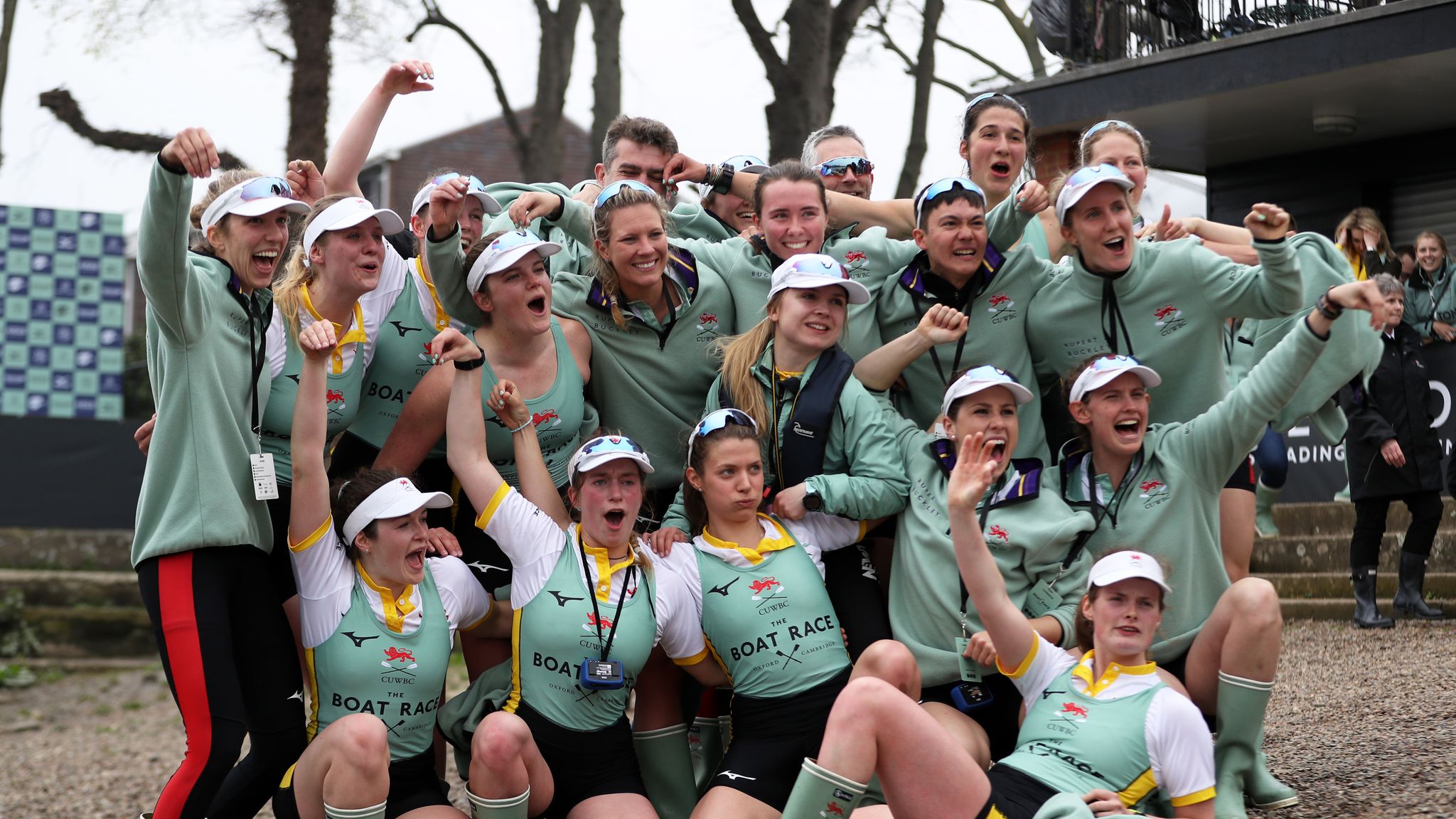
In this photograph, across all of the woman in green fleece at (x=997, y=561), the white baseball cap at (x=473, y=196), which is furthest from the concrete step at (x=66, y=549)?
the woman in green fleece at (x=997, y=561)

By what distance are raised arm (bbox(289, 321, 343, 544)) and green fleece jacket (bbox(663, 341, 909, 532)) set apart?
3.84 feet

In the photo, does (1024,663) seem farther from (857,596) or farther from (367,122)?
(367,122)

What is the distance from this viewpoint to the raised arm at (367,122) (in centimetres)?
508

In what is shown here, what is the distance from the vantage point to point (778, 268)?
493 cm

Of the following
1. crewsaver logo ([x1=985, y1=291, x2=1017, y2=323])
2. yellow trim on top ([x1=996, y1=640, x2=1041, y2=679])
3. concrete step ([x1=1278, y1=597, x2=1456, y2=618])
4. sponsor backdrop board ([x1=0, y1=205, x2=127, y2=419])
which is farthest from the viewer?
sponsor backdrop board ([x1=0, y1=205, x2=127, y2=419])

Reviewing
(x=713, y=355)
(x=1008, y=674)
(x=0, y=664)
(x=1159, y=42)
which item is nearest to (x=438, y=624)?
(x=713, y=355)

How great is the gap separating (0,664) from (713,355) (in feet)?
30.0

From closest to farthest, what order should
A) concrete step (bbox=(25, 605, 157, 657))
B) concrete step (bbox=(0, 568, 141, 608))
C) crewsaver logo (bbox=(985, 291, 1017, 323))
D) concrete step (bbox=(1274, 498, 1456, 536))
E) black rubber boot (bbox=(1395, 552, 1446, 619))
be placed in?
crewsaver logo (bbox=(985, 291, 1017, 323)) → black rubber boot (bbox=(1395, 552, 1446, 619)) → concrete step (bbox=(1274, 498, 1456, 536)) → concrete step (bbox=(25, 605, 157, 657)) → concrete step (bbox=(0, 568, 141, 608))

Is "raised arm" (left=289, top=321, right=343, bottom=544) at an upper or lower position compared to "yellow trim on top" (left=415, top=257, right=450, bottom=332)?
lower

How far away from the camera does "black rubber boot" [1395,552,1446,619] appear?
8617 mm

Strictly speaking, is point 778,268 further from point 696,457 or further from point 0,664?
point 0,664

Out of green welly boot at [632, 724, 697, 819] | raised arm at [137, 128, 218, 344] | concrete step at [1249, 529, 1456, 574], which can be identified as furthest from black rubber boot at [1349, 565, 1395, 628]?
raised arm at [137, 128, 218, 344]

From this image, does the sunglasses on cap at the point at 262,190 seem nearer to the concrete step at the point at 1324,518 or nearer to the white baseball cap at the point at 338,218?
the white baseball cap at the point at 338,218

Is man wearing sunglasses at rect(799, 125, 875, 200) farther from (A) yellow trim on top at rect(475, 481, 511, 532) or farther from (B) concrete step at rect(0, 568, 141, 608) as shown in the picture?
(B) concrete step at rect(0, 568, 141, 608)
